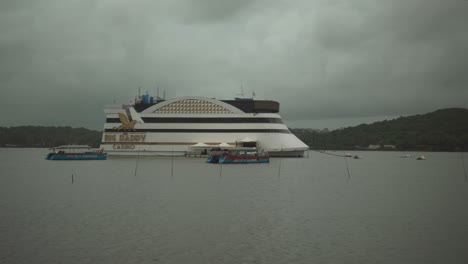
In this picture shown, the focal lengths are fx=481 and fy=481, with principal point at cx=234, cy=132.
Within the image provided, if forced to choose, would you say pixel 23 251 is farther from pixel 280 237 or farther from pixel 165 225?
pixel 280 237

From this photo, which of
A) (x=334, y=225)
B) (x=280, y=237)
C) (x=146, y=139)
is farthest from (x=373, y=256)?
(x=146, y=139)

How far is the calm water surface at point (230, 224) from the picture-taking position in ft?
48.9

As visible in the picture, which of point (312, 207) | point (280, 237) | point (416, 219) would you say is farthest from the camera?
point (312, 207)

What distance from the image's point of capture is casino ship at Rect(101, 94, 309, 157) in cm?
7850

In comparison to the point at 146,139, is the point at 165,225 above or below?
below

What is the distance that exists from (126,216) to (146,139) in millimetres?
61231

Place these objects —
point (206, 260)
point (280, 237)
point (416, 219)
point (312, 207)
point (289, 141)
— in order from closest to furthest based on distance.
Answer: point (206, 260) < point (280, 237) < point (416, 219) < point (312, 207) < point (289, 141)

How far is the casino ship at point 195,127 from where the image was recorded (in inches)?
3091

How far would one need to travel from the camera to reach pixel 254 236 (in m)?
17.5

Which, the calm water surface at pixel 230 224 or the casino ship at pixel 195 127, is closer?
the calm water surface at pixel 230 224

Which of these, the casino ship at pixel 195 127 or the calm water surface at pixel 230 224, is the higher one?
the casino ship at pixel 195 127

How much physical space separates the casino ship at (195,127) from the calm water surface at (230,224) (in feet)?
146

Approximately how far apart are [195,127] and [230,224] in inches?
2399

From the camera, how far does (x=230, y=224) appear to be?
19.8 metres
